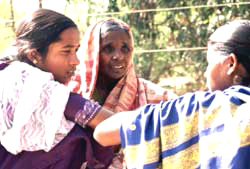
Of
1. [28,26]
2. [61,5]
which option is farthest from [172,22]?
[28,26]

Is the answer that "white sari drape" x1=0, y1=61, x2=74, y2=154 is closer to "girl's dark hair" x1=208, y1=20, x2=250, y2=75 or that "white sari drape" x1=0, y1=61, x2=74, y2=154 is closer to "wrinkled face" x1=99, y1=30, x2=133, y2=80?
"girl's dark hair" x1=208, y1=20, x2=250, y2=75

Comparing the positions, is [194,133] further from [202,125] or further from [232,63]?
[232,63]

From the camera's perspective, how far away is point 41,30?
178 centimetres

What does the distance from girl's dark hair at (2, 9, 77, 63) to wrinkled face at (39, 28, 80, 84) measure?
0.06ft

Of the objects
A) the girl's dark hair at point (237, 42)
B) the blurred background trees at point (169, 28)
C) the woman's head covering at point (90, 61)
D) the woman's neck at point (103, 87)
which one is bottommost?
the blurred background trees at point (169, 28)

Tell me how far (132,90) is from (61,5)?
418 centimetres

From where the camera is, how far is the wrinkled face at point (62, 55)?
5.91 ft

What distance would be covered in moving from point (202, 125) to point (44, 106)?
558 mm

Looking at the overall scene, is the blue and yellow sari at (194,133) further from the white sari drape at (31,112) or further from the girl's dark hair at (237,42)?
the white sari drape at (31,112)

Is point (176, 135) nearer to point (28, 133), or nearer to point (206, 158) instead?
point (206, 158)

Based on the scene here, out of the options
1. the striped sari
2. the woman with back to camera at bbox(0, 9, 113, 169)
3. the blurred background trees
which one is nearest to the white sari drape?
the woman with back to camera at bbox(0, 9, 113, 169)

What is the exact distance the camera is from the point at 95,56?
93.8 inches

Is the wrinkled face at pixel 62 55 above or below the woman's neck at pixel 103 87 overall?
above

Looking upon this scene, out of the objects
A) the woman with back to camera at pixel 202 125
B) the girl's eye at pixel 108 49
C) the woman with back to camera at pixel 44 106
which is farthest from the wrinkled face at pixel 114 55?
the woman with back to camera at pixel 202 125
